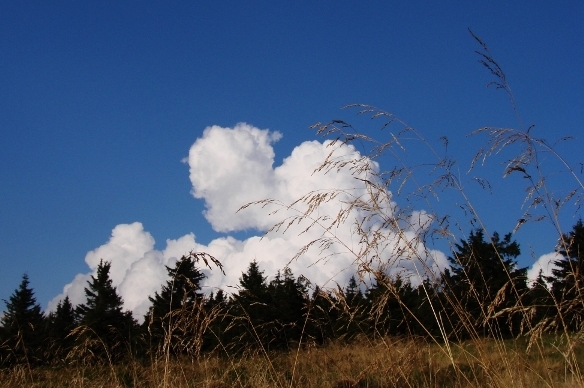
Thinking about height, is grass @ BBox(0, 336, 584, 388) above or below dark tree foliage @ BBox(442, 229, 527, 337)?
below

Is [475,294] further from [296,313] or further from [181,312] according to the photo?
[296,313]

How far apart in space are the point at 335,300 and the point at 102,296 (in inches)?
1051

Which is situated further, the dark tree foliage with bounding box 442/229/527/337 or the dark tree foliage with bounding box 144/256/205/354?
the dark tree foliage with bounding box 144/256/205/354

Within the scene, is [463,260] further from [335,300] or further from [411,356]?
[335,300]

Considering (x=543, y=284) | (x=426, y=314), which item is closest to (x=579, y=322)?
(x=543, y=284)

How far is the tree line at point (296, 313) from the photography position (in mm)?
2988

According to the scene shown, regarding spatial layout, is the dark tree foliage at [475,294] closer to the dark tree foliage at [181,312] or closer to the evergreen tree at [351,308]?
the evergreen tree at [351,308]

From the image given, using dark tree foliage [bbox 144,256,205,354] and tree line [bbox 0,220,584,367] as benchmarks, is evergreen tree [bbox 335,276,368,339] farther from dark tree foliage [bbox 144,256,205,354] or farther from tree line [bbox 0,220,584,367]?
dark tree foliage [bbox 144,256,205,354]

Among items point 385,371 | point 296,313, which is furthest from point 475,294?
point 296,313

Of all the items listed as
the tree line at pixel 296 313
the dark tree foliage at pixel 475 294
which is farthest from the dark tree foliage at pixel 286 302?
the dark tree foliage at pixel 475 294

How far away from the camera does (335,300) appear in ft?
11.3

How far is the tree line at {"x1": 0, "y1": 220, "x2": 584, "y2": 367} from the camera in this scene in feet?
9.80

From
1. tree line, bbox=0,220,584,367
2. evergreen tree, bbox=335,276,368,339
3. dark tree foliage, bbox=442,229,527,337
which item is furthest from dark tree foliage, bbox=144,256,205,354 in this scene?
dark tree foliage, bbox=442,229,527,337

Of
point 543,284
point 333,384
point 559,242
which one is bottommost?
point 333,384
